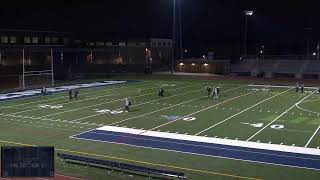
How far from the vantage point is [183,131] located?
2367 centimetres

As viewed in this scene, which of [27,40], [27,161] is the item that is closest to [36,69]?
[27,40]

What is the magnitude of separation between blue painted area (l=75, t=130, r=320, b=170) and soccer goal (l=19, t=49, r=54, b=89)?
22.6 meters

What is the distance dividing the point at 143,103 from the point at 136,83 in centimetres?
1637

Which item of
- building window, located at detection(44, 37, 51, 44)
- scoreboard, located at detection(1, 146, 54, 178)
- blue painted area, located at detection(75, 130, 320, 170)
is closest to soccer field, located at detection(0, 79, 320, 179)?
blue painted area, located at detection(75, 130, 320, 170)

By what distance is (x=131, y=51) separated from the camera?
71.7m

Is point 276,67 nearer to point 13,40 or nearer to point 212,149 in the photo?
point 13,40

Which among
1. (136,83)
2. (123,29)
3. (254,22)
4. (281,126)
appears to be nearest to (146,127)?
(281,126)

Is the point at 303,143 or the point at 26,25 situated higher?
the point at 26,25

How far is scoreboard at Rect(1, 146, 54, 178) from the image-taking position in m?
12.4

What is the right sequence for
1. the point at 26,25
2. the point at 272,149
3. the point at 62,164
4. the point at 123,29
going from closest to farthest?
the point at 62,164, the point at 272,149, the point at 26,25, the point at 123,29

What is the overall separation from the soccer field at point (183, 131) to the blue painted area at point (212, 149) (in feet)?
0.12

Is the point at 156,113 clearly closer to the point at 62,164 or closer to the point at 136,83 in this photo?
the point at 62,164

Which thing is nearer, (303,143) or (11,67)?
(303,143)

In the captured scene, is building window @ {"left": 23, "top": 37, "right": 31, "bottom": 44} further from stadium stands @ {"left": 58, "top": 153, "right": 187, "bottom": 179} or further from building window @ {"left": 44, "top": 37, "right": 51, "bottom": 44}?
stadium stands @ {"left": 58, "top": 153, "right": 187, "bottom": 179}
